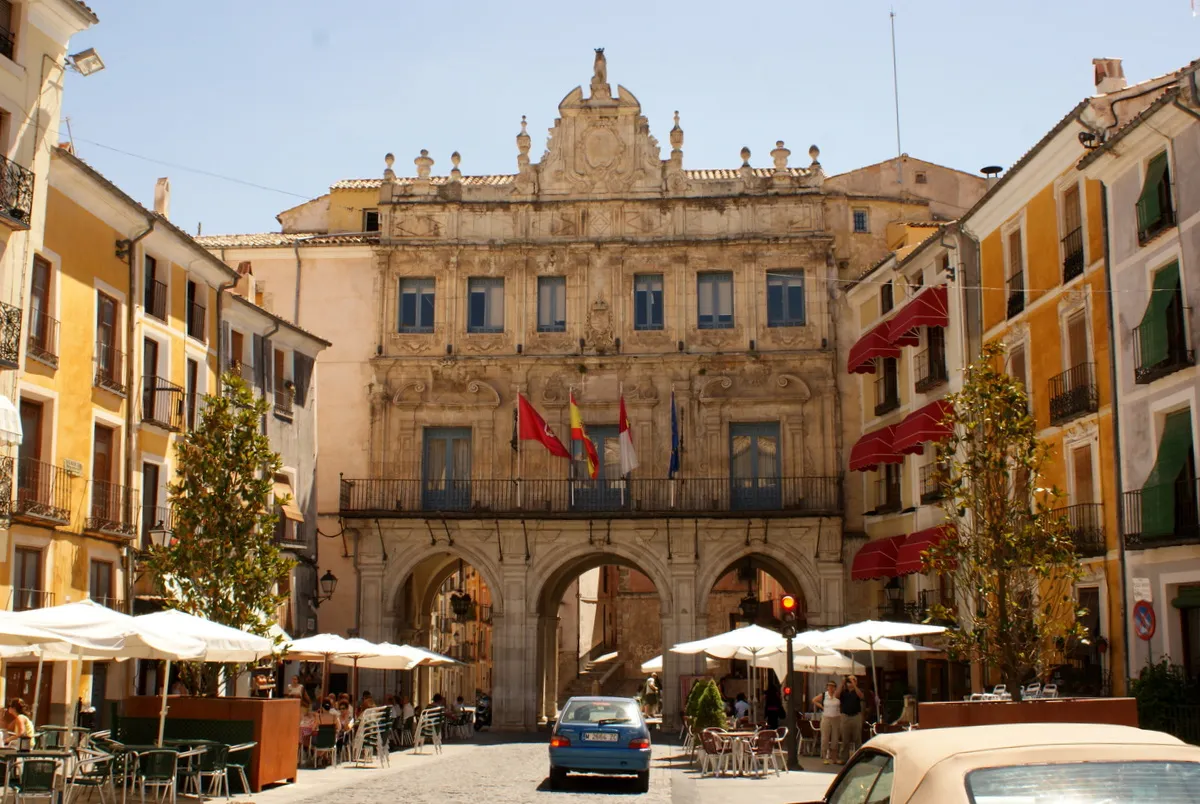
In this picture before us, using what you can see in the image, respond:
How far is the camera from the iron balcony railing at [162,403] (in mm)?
26812

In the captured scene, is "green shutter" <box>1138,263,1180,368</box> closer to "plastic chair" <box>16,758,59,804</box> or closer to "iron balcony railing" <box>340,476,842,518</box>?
"iron balcony railing" <box>340,476,842,518</box>

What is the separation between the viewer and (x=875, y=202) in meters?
39.2

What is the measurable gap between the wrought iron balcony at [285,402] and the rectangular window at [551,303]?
24.1ft

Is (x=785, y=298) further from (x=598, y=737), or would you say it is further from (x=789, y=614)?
(x=598, y=737)

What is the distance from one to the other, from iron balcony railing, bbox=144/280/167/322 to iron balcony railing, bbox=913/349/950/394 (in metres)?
16.9

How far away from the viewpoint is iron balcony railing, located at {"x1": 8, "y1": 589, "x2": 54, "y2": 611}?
21.6 metres

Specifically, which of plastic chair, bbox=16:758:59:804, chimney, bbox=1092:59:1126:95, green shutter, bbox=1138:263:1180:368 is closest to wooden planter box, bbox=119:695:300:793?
plastic chair, bbox=16:758:59:804

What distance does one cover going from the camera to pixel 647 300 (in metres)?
38.5

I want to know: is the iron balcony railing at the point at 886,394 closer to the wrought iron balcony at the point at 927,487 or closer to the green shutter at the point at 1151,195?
the wrought iron balcony at the point at 927,487

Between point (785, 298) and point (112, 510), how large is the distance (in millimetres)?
19797

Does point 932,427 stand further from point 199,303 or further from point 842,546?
point 199,303

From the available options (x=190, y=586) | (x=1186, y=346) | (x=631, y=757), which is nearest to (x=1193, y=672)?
(x=1186, y=346)

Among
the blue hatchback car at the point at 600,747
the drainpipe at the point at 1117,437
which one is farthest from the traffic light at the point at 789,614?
the drainpipe at the point at 1117,437

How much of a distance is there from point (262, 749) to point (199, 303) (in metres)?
13.9
